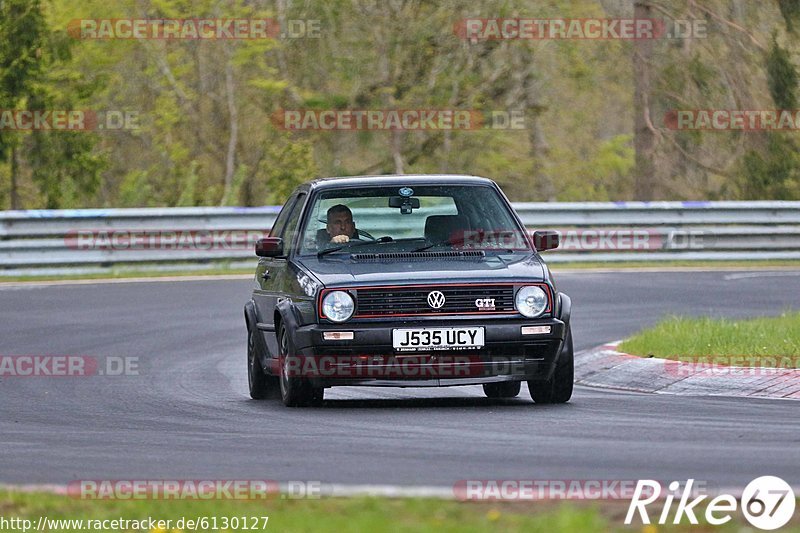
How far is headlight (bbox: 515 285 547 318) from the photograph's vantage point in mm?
10367

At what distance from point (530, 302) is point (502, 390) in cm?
169

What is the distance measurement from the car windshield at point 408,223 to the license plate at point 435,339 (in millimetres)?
938

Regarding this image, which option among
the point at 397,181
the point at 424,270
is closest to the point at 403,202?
the point at 397,181

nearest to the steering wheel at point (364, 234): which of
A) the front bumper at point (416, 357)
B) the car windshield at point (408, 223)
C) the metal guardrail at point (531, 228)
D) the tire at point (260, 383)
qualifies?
the car windshield at point (408, 223)

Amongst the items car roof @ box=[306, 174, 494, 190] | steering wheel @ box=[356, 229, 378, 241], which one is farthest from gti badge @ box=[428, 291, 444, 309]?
car roof @ box=[306, 174, 494, 190]

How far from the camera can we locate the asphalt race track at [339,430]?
7.37m

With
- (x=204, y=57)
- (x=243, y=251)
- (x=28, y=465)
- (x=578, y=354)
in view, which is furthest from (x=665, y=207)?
(x=28, y=465)

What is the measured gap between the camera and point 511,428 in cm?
911

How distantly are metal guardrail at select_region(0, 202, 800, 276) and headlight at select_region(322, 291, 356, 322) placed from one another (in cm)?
1393

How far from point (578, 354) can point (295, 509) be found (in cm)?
841

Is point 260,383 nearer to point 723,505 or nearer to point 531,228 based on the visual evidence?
point 723,505

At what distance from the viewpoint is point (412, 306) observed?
10328 millimetres

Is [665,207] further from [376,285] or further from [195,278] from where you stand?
[376,285]

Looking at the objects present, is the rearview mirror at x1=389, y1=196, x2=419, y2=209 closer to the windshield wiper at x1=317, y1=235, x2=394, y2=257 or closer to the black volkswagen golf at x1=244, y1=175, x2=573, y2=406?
the black volkswagen golf at x1=244, y1=175, x2=573, y2=406
